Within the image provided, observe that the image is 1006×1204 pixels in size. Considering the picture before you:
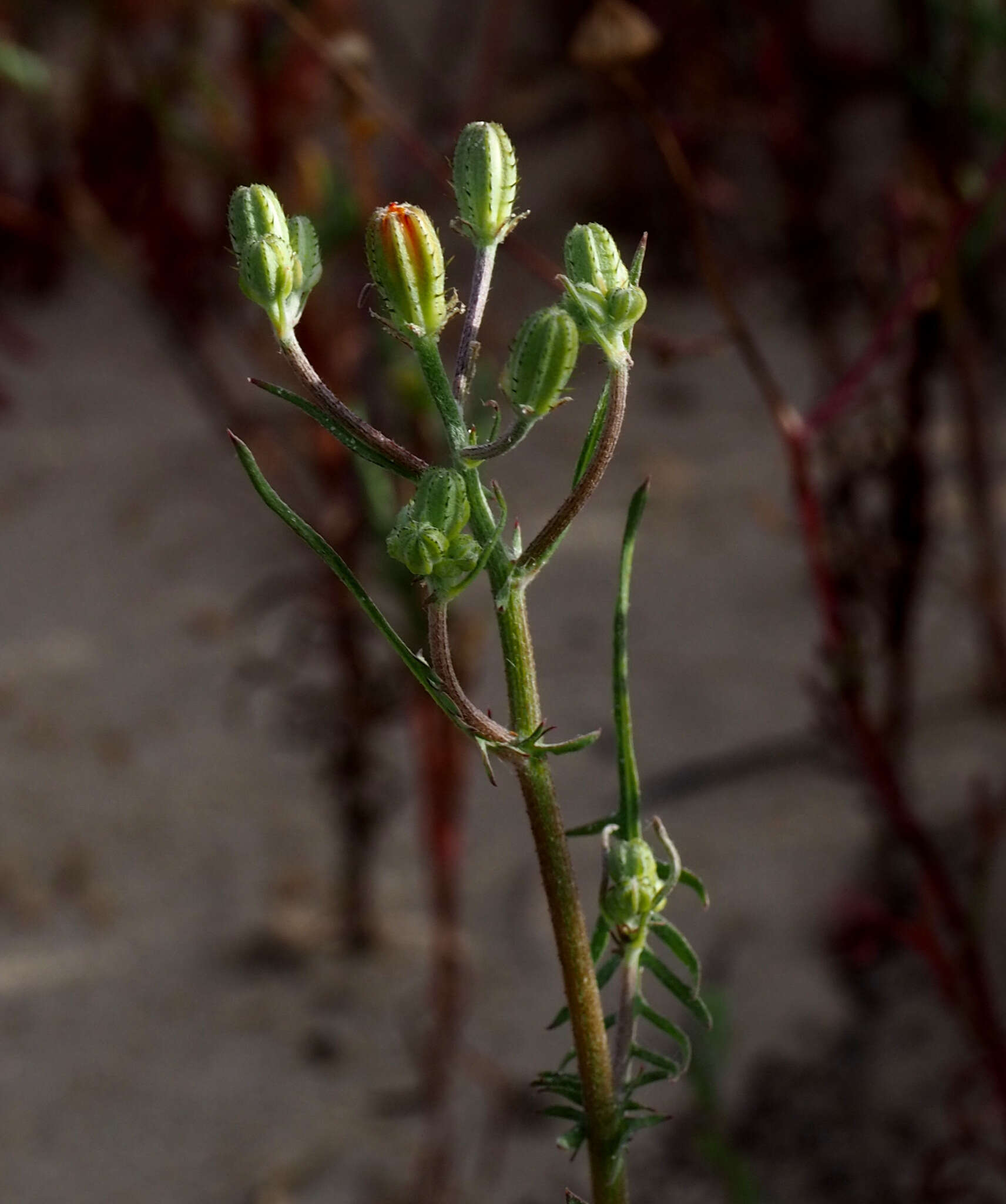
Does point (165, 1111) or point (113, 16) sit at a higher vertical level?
point (113, 16)

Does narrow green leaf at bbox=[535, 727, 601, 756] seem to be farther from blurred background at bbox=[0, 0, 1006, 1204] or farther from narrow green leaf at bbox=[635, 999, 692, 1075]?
blurred background at bbox=[0, 0, 1006, 1204]

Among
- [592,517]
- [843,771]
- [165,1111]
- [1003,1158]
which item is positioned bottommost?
[1003,1158]

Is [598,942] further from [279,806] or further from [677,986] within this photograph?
[279,806]

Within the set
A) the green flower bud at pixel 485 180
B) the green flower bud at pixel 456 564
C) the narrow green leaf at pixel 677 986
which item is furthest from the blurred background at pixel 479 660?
the narrow green leaf at pixel 677 986

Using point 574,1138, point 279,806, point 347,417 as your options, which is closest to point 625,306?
point 347,417

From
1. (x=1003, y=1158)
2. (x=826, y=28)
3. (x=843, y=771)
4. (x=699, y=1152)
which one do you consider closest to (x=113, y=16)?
(x=826, y=28)

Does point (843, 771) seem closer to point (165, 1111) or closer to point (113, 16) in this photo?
point (165, 1111)
